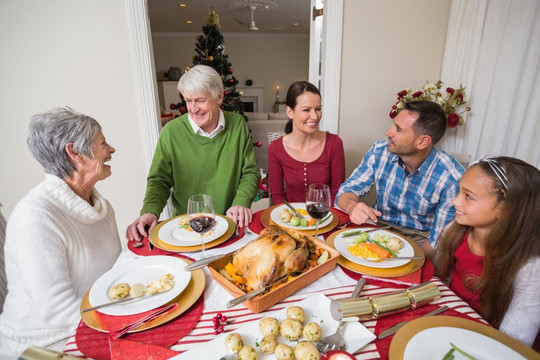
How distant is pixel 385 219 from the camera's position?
6.17 ft

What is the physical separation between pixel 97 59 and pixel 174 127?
1013mm

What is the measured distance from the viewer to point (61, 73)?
87.0 inches

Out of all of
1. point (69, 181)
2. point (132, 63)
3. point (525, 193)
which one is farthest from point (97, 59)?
point (525, 193)

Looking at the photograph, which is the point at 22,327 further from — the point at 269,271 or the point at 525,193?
the point at 525,193

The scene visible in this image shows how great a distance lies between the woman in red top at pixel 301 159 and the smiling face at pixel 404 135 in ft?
1.82

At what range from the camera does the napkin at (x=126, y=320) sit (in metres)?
0.71

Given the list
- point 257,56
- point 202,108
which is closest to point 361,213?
A: point 202,108

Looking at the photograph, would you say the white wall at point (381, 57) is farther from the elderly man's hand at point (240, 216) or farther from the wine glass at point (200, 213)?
the wine glass at point (200, 213)

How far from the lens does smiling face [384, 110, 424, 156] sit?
162 centimetres

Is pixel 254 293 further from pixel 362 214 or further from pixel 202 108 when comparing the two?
pixel 202 108

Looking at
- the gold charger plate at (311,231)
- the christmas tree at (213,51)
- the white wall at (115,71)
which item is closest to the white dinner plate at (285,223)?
the gold charger plate at (311,231)

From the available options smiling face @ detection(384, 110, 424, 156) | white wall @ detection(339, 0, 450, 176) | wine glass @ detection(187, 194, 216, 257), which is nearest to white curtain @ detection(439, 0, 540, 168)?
white wall @ detection(339, 0, 450, 176)

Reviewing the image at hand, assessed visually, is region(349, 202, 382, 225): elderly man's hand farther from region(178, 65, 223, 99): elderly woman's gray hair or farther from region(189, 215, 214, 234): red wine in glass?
region(178, 65, 223, 99): elderly woman's gray hair

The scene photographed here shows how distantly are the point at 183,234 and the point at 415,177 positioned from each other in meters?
1.34
